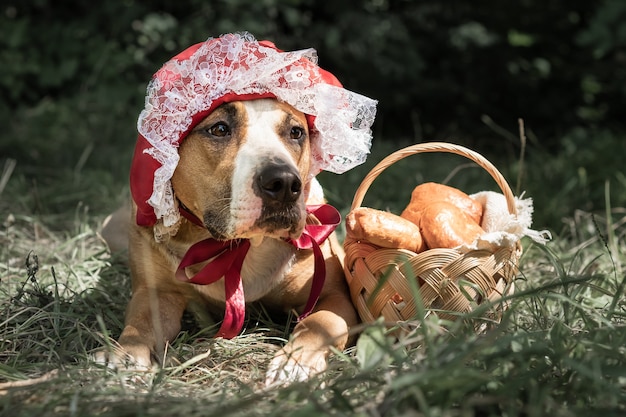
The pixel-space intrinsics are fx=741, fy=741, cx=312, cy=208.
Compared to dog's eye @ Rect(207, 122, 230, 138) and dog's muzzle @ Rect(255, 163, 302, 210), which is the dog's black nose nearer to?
dog's muzzle @ Rect(255, 163, 302, 210)

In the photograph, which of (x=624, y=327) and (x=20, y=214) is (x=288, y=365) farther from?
(x=20, y=214)

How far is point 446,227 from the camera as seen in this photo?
233 centimetres

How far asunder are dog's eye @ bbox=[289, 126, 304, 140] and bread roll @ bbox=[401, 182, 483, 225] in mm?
458

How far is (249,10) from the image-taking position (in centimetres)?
532

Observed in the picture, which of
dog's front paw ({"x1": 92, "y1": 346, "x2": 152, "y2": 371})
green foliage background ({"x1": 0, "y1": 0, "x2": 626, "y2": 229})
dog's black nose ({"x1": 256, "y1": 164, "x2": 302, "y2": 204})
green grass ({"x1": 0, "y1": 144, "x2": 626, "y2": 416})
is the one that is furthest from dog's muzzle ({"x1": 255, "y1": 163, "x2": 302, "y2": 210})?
green foliage background ({"x1": 0, "y1": 0, "x2": 626, "y2": 229})

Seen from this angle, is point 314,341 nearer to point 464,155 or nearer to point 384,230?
point 384,230

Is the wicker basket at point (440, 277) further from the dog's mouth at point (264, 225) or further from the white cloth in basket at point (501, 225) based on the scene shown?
the dog's mouth at point (264, 225)

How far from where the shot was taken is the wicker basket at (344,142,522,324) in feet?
7.21

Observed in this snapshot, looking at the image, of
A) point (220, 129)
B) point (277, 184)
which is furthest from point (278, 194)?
point (220, 129)

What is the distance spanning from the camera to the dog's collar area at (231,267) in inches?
92.0

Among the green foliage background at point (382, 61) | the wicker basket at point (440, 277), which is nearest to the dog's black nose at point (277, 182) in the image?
the wicker basket at point (440, 277)

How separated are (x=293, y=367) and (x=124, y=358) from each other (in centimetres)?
51

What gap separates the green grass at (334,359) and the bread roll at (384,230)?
313 millimetres

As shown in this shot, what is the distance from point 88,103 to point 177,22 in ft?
2.99
